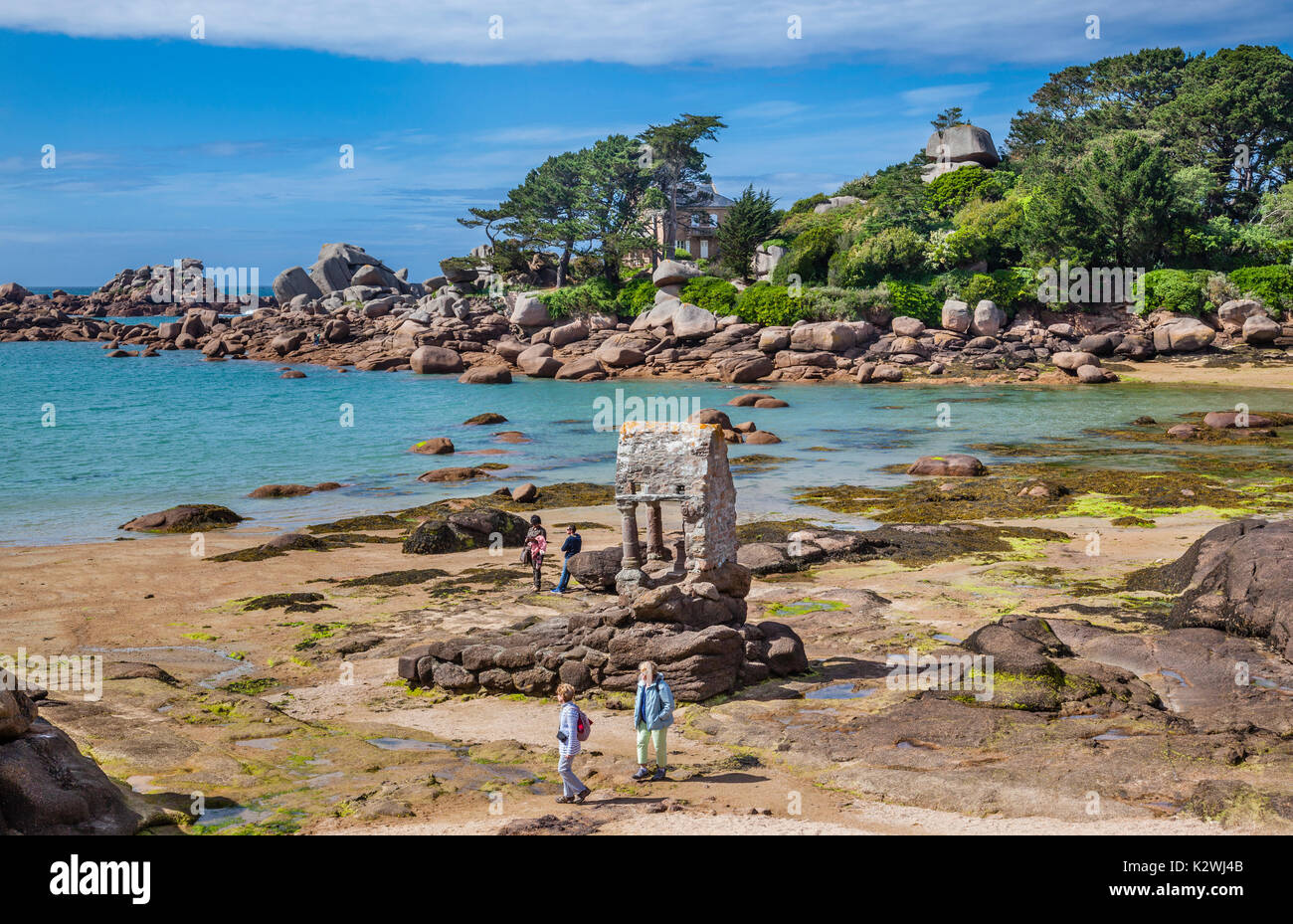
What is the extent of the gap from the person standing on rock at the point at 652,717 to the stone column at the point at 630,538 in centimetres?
554

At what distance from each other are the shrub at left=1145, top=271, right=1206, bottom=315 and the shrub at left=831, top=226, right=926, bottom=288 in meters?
14.2

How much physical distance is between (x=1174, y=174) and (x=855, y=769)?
62.6 m

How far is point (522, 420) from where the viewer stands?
166 feet

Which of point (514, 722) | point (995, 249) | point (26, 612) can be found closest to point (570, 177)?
point (995, 249)

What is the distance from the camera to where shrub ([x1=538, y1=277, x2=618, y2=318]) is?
7506cm

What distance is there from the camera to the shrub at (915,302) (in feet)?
215

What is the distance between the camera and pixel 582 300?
247 ft

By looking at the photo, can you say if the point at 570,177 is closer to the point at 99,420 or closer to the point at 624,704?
the point at 99,420

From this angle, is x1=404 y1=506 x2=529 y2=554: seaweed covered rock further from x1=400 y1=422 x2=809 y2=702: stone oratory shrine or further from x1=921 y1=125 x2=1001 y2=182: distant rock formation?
x1=921 y1=125 x2=1001 y2=182: distant rock formation

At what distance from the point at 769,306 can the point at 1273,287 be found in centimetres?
3051

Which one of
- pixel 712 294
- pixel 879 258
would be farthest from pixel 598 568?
pixel 712 294

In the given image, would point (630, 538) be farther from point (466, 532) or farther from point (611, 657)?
A: point (466, 532)

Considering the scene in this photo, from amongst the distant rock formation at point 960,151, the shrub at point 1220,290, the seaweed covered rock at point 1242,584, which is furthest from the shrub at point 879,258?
the seaweed covered rock at point 1242,584

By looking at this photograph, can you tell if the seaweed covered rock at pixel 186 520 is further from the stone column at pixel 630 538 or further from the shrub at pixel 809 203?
the shrub at pixel 809 203
